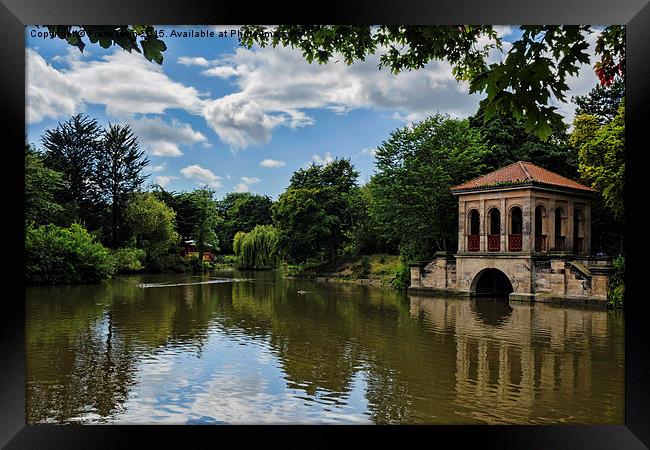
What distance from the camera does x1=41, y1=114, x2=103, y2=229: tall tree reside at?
23594 mm

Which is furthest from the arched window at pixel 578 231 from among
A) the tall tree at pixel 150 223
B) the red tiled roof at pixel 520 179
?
the tall tree at pixel 150 223

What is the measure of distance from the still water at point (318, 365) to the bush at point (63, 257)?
595 cm

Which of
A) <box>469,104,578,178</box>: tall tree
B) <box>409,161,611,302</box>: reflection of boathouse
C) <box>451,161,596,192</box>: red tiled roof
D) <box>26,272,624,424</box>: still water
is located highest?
<box>469,104,578,178</box>: tall tree

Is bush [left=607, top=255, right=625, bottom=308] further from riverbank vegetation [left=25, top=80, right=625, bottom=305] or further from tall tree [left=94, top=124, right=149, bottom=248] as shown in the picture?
tall tree [left=94, top=124, right=149, bottom=248]

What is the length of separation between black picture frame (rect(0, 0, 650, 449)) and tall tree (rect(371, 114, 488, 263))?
54.0 ft

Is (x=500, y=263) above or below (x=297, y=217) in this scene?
below

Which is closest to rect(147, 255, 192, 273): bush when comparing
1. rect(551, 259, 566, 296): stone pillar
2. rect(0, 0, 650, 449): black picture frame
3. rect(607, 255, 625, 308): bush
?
rect(551, 259, 566, 296): stone pillar

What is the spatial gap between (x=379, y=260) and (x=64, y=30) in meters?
23.7

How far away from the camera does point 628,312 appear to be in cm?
359

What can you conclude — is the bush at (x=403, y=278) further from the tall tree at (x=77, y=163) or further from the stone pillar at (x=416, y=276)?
the tall tree at (x=77, y=163)

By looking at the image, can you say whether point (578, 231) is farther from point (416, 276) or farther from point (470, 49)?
point (470, 49)

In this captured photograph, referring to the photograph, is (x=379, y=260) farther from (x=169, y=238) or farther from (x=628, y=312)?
(x=628, y=312)
